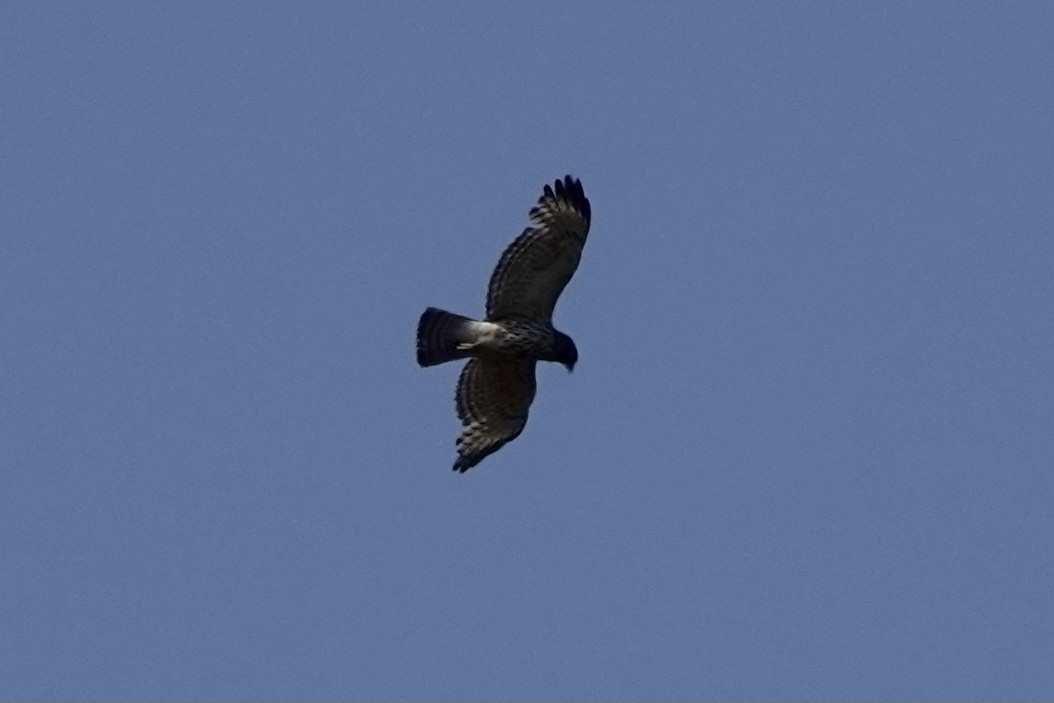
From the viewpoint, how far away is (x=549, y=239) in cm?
4456

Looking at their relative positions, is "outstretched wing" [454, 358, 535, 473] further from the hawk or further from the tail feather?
the tail feather

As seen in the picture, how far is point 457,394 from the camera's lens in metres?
45.2

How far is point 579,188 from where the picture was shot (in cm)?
4469

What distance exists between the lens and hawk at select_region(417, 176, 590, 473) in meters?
44.6

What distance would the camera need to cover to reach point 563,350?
4481 centimetres

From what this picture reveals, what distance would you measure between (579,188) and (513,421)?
6.76ft

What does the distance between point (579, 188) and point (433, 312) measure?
1601 mm

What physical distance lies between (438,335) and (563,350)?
42.5 inches

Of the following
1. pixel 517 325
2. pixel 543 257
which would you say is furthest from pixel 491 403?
pixel 543 257

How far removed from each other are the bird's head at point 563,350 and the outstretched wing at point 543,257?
29 cm

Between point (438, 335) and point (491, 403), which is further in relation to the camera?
point (491, 403)

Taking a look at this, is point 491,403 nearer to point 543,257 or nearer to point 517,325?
point 517,325

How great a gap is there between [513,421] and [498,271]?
1.32 m

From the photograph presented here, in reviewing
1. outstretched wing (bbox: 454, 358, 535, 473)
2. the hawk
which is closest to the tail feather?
the hawk
